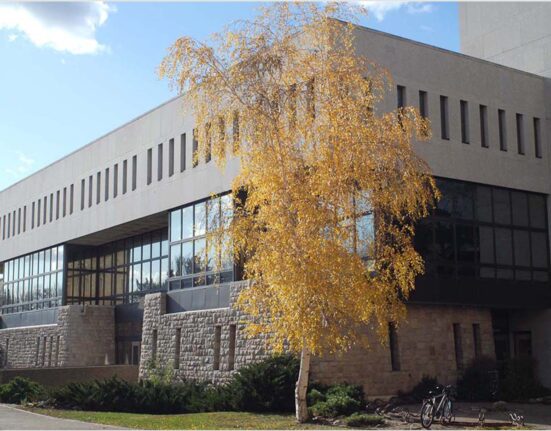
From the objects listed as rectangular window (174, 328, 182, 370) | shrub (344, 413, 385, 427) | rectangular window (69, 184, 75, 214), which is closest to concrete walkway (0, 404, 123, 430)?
shrub (344, 413, 385, 427)

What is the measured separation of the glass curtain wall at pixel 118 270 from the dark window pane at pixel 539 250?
17501 mm

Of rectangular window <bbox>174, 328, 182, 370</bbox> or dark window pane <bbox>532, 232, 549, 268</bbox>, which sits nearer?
dark window pane <bbox>532, 232, 549, 268</bbox>

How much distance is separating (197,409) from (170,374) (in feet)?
21.4

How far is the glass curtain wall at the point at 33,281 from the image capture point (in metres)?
43.8

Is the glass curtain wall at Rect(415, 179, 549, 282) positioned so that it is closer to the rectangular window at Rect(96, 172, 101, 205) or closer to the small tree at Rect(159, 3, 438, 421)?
the small tree at Rect(159, 3, 438, 421)

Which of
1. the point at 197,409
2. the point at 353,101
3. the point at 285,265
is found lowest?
the point at 197,409

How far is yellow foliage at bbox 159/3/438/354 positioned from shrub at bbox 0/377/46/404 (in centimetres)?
1118

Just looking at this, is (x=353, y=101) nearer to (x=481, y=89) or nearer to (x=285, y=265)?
(x=285, y=265)

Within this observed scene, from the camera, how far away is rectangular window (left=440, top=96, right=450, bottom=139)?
88.9 ft

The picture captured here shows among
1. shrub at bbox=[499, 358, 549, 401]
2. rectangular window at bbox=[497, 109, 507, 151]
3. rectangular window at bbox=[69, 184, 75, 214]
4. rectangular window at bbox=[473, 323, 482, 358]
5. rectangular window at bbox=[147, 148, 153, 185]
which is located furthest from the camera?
rectangular window at bbox=[69, 184, 75, 214]

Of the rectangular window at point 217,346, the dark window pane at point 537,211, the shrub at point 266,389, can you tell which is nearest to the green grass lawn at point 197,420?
the shrub at point 266,389

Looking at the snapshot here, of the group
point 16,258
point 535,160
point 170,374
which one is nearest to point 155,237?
point 170,374

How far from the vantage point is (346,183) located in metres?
18.6

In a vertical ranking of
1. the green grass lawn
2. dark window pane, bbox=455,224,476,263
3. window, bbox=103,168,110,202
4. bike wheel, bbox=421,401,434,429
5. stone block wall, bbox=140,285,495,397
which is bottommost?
the green grass lawn
